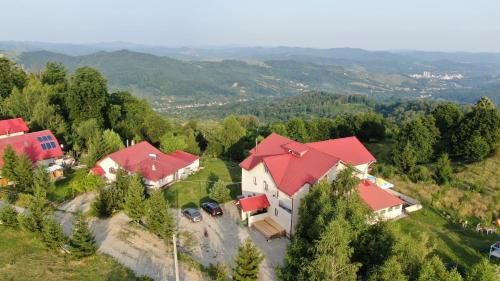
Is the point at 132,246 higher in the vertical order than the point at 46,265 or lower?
lower

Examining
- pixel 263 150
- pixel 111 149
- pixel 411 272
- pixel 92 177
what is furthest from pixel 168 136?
pixel 411 272

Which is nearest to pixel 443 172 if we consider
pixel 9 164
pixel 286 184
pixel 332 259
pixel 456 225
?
pixel 456 225

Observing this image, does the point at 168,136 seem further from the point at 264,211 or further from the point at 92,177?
the point at 264,211

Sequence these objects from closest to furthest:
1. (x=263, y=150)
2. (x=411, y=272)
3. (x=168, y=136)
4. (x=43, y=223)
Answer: (x=411, y=272) → (x=43, y=223) → (x=263, y=150) → (x=168, y=136)

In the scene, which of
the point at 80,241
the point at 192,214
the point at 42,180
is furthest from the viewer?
the point at 42,180

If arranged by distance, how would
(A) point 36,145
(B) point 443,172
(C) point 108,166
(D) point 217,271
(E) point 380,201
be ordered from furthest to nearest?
1. (A) point 36,145
2. (C) point 108,166
3. (B) point 443,172
4. (E) point 380,201
5. (D) point 217,271

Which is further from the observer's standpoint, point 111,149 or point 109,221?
point 111,149

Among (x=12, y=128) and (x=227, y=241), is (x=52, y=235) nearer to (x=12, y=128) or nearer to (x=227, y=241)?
(x=227, y=241)
